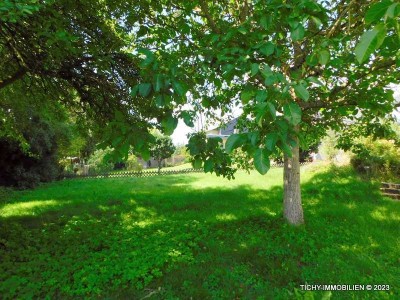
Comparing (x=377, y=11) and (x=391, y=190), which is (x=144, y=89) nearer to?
(x=377, y=11)

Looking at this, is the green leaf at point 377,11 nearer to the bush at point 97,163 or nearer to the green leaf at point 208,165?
the green leaf at point 208,165

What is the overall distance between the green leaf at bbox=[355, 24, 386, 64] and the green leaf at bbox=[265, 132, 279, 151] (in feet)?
1.91

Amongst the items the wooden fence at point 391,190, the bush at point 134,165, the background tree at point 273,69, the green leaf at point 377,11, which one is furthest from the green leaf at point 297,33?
the bush at point 134,165

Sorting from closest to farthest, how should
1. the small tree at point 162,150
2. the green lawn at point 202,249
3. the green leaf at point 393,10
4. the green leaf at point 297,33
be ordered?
the green leaf at point 393,10, the green leaf at point 297,33, the green lawn at point 202,249, the small tree at point 162,150

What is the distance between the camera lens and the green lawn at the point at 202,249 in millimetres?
4219

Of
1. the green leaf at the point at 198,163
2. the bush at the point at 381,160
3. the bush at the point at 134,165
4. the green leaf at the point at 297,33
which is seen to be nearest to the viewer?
the green leaf at the point at 297,33

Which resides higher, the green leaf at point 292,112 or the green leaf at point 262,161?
the green leaf at point 292,112

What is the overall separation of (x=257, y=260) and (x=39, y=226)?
21.1 feet

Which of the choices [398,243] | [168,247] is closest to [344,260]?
[398,243]

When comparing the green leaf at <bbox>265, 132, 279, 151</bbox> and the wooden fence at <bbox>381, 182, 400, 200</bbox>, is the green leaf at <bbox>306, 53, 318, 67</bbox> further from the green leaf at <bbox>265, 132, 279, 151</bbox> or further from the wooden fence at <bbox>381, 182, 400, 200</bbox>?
the wooden fence at <bbox>381, 182, 400, 200</bbox>

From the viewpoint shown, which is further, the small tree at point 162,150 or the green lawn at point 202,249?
the small tree at point 162,150

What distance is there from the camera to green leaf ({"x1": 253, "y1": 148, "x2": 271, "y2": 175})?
4.95ft

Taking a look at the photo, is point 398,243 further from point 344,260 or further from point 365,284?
point 365,284

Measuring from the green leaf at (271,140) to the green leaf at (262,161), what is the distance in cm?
3
